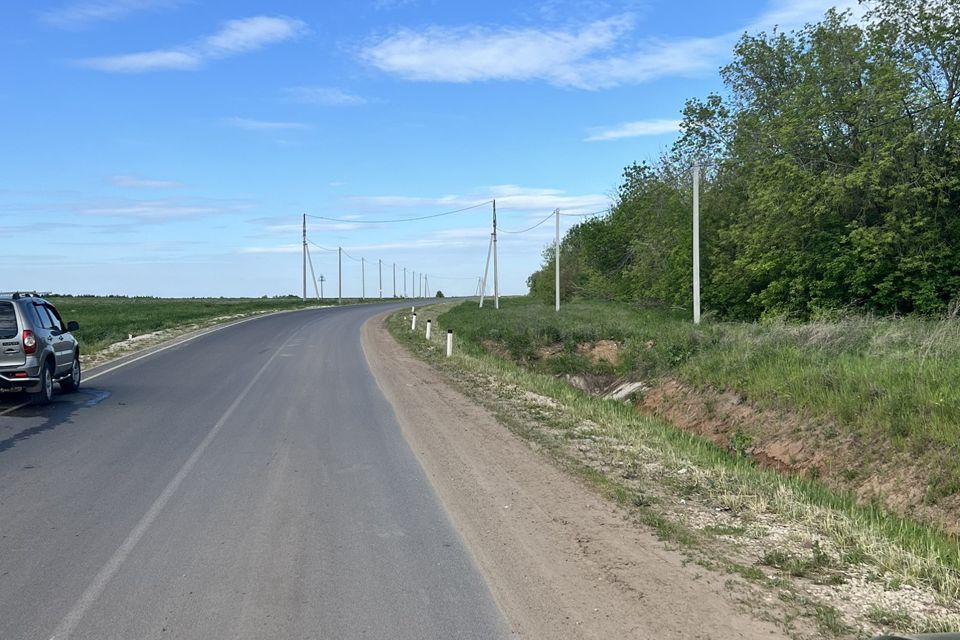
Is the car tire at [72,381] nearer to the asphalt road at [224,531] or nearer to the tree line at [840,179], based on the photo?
the asphalt road at [224,531]

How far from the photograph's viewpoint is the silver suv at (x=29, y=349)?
13477mm

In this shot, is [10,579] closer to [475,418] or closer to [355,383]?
[475,418]

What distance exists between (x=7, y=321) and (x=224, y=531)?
9706 mm

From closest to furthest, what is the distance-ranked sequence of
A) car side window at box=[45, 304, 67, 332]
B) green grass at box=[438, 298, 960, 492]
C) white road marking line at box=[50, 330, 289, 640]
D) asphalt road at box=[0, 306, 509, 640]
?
white road marking line at box=[50, 330, 289, 640], asphalt road at box=[0, 306, 509, 640], green grass at box=[438, 298, 960, 492], car side window at box=[45, 304, 67, 332]

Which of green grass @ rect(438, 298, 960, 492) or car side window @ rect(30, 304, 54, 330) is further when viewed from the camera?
car side window @ rect(30, 304, 54, 330)

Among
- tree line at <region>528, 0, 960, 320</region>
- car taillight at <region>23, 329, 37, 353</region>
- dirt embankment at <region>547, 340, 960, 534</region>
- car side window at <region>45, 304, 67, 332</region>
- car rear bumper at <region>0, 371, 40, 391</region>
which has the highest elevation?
tree line at <region>528, 0, 960, 320</region>

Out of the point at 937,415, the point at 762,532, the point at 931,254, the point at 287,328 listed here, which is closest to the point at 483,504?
the point at 762,532

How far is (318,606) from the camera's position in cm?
496

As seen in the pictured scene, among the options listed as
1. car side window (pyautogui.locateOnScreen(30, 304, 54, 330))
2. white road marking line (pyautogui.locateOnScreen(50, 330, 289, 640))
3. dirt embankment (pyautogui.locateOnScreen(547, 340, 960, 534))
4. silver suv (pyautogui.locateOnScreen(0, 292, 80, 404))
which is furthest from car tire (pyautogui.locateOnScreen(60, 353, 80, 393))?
dirt embankment (pyautogui.locateOnScreen(547, 340, 960, 534))

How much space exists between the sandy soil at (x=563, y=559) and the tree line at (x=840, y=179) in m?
22.5

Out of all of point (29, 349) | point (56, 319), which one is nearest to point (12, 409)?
point (29, 349)

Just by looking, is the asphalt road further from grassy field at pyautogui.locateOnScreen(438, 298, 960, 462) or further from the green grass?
grassy field at pyautogui.locateOnScreen(438, 298, 960, 462)

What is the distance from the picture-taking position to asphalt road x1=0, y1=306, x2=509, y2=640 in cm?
477

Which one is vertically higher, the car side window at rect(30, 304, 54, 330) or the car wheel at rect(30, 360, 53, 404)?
the car side window at rect(30, 304, 54, 330)
